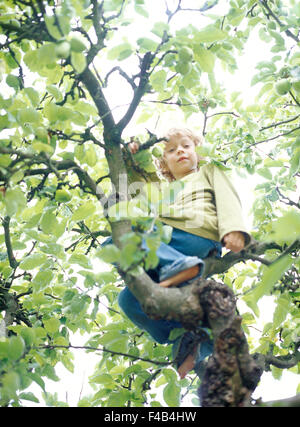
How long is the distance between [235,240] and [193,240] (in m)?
0.23

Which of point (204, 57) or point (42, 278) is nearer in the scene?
point (204, 57)

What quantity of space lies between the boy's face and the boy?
171 millimetres

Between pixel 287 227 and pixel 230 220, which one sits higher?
pixel 230 220

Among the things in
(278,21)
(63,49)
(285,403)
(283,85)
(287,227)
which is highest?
(278,21)

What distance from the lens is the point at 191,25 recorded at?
5.92 feet

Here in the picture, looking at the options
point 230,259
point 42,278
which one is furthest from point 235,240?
point 42,278

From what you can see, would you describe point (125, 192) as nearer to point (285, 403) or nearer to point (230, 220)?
point (230, 220)

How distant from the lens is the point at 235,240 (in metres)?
1.92

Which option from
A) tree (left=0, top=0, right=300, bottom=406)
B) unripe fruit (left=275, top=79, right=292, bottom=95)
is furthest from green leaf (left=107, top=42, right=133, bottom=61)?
unripe fruit (left=275, top=79, right=292, bottom=95)

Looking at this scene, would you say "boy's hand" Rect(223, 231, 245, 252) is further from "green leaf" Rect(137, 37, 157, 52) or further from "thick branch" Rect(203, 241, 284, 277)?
"green leaf" Rect(137, 37, 157, 52)

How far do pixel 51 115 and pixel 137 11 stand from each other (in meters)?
0.63

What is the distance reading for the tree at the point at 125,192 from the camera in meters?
1.48

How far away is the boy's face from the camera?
258cm
